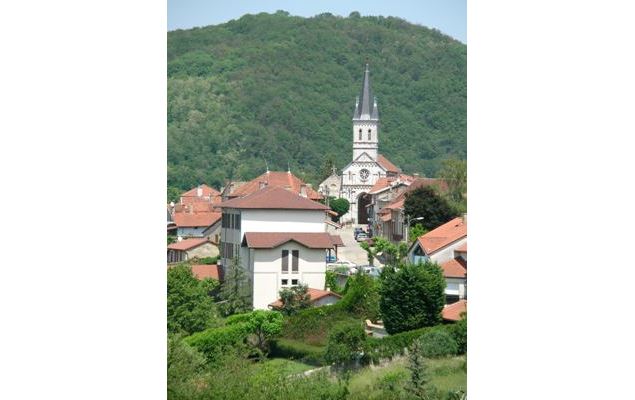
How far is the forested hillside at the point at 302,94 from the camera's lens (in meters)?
7.74

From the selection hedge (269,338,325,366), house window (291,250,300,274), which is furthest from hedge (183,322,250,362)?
house window (291,250,300,274)

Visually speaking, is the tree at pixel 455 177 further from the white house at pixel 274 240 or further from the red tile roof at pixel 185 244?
the red tile roof at pixel 185 244

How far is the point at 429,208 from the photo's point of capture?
306 inches

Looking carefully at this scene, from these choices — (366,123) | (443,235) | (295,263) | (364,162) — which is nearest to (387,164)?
(364,162)

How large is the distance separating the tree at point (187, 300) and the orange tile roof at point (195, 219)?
10.2 inches

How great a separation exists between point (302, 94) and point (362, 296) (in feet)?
4.57

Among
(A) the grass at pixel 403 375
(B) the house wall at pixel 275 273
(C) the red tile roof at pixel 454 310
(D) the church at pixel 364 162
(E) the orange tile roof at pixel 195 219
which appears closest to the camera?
(A) the grass at pixel 403 375

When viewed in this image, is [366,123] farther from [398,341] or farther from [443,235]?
[398,341]

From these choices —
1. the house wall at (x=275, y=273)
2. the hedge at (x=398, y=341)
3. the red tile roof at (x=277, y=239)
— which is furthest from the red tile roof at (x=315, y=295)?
the hedge at (x=398, y=341)
